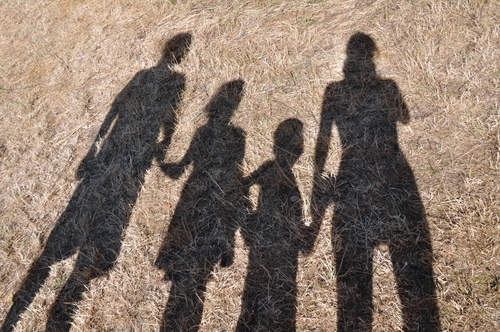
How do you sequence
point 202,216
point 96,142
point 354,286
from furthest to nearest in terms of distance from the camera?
1. point 96,142
2. point 202,216
3. point 354,286

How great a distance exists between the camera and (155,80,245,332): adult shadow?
2877 mm

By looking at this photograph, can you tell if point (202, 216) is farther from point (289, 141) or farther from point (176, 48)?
point (176, 48)

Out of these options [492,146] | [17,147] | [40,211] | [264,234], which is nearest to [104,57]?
[17,147]

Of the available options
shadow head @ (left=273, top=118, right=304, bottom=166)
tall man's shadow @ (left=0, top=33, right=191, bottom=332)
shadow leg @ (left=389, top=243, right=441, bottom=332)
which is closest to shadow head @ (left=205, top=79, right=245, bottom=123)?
tall man's shadow @ (left=0, top=33, right=191, bottom=332)

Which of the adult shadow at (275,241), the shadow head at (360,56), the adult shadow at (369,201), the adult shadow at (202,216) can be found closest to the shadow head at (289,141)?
the adult shadow at (275,241)

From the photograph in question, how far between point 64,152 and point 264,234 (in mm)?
3010

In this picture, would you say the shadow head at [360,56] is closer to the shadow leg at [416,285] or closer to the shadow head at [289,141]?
the shadow head at [289,141]

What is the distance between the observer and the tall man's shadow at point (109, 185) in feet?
10.5

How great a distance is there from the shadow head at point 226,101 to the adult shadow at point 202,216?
12mm

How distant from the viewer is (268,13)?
5.09 metres

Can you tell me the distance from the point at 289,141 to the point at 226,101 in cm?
108

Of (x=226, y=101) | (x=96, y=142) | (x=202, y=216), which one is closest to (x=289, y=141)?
(x=226, y=101)

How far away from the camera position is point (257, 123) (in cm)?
388

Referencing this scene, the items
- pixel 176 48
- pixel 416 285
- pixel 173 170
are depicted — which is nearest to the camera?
pixel 416 285
